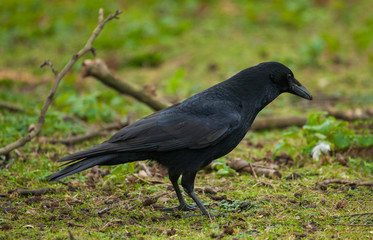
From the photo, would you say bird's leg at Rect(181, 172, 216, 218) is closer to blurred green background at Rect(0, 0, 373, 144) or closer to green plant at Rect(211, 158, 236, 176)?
green plant at Rect(211, 158, 236, 176)

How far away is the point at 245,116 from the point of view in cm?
432

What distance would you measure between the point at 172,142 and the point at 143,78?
227 inches

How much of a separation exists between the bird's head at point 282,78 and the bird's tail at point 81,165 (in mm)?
1689

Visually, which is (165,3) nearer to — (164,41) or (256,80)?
(164,41)

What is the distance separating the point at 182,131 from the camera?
13.7 ft

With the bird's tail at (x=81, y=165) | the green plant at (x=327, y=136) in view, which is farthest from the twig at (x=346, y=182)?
the bird's tail at (x=81, y=165)

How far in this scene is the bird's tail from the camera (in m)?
3.82

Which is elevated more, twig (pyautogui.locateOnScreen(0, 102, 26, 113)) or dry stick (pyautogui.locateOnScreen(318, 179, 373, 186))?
twig (pyautogui.locateOnScreen(0, 102, 26, 113))

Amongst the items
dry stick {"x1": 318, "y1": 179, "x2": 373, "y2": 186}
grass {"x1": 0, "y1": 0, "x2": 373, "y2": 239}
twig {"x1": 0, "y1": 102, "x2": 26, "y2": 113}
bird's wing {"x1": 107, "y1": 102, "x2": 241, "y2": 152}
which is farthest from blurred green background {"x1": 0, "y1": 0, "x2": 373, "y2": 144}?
dry stick {"x1": 318, "y1": 179, "x2": 373, "y2": 186}

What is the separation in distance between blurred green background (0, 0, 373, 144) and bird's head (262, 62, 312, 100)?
9.49 ft

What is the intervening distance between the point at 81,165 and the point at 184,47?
23.1 ft

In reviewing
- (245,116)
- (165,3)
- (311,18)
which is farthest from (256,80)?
(165,3)

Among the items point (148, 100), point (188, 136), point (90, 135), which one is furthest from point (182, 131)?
point (148, 100)

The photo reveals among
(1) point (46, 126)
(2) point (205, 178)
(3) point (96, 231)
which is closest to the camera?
(3) point (96, 231)
